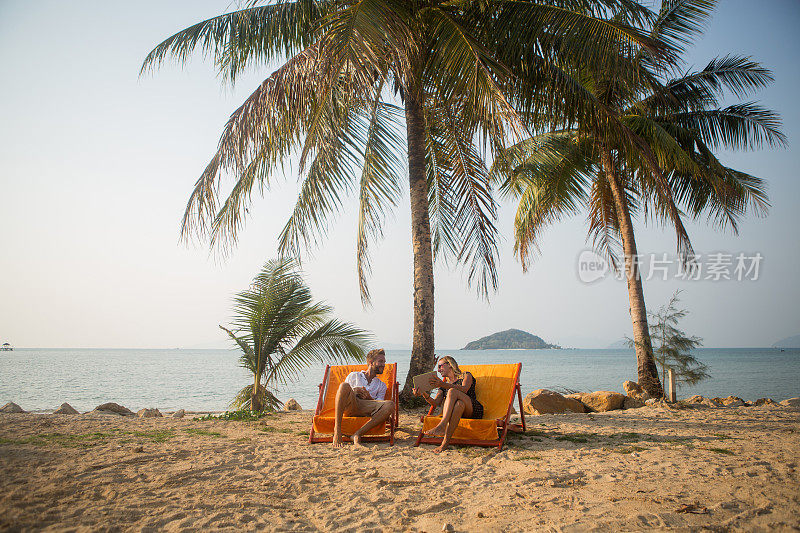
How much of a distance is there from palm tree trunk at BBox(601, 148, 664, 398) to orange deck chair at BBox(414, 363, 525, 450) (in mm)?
4867

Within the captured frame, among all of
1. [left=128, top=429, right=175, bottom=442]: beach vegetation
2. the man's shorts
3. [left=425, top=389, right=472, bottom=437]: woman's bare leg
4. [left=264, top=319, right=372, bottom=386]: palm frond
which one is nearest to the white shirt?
the man's shorts

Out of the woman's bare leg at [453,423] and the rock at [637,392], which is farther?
the rock at [637,392]

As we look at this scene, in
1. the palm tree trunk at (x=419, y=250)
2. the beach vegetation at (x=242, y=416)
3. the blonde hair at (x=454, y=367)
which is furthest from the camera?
the palm tree trunk at (x=419, y=250)

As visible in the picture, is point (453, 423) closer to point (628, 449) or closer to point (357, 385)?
point (357, 385)

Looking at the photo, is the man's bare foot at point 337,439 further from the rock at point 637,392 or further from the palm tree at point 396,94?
the rock at point 637,392

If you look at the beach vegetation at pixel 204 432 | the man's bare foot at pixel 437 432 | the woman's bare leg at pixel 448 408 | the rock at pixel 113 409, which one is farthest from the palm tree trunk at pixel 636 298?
the rock at pixel 113 409

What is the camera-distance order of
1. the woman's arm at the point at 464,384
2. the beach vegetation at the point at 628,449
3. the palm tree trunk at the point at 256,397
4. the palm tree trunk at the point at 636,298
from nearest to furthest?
the beach vegetation at the point at 628,449 < the woman's arm at the point at 464,384 < the palm tree trunk at the point at 256,397 < the palm tree trunk at the point at 636,298

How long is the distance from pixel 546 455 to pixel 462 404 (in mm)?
901

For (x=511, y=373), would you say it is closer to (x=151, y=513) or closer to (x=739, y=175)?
(x=151, y=513)

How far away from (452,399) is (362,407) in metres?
1.02

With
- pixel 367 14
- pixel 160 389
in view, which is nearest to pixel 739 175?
pixel 367 14

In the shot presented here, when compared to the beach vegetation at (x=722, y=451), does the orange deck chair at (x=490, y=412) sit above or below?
above

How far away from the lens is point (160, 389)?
2070cm

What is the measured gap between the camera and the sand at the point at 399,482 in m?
2.52
